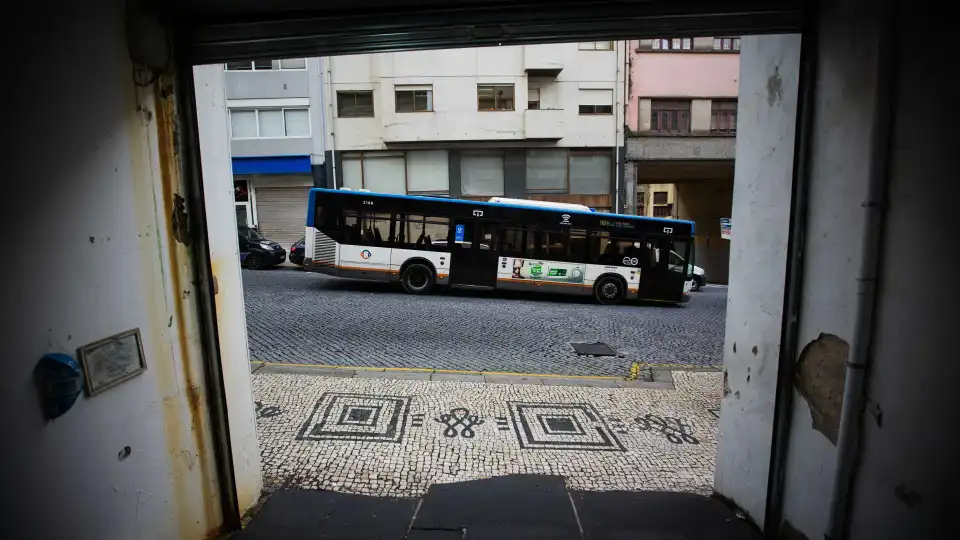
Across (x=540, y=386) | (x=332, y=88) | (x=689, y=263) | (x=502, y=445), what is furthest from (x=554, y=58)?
(x=502, y=445)

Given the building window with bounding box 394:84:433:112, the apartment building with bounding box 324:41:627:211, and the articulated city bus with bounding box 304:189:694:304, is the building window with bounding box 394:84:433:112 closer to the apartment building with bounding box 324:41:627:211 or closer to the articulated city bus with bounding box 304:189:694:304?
the apartment building with bounding box 324:41:627:211

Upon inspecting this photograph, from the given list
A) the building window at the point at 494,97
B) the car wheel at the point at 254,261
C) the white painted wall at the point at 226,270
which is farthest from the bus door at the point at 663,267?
the car wheel at the point at 254,261

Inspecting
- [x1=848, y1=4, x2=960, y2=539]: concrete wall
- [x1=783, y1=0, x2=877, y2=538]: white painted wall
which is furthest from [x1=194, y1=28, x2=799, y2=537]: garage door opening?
[x1=848, y1=4, x2=960, y2=539]: concrete wall

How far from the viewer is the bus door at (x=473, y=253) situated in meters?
12.0

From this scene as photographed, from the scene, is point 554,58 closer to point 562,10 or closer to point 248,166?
point 248,166

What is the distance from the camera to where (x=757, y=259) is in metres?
2.69

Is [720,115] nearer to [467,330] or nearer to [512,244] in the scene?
[512,244]

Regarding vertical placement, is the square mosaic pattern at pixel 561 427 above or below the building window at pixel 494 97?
below

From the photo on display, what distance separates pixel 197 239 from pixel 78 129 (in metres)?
0.74

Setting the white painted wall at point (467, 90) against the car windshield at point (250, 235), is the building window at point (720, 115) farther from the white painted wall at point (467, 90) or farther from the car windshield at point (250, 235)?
the car windshield at point (250, 235)

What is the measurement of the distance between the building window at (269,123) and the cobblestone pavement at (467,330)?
9.44 m

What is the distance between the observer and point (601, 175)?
66.3 ft

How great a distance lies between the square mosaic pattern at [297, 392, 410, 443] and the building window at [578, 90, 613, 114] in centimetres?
1815

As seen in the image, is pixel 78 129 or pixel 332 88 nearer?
pixel 78 129
